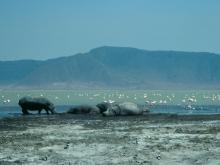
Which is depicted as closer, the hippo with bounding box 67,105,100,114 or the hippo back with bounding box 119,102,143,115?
the hippo back with bounding box 119,102,143,115

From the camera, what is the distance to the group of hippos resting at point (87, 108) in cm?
4075

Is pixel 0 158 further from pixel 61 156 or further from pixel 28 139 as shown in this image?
pixel 28 139

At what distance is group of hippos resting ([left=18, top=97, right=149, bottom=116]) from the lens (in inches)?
1604

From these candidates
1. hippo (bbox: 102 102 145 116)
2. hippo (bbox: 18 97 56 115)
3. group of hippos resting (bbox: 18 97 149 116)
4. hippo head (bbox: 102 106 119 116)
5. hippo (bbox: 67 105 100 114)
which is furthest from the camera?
hippo (bbox: 67 105 100 114)

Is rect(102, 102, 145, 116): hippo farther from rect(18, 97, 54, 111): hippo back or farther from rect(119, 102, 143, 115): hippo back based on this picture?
rect(18, 97, 54, 111): hippo back

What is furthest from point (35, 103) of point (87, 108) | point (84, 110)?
point (87, 108)

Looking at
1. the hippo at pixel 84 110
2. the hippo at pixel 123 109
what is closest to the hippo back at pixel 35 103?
the hippo at pixel 84 110

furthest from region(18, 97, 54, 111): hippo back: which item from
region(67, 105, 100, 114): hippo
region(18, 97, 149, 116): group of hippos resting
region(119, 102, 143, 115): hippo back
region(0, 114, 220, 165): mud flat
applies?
region(0, 114, 220, 165): mud flat

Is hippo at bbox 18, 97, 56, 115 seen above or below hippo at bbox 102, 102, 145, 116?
above

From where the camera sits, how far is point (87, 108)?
4391 cm

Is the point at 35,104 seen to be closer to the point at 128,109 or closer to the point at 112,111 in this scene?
the point at 112,111

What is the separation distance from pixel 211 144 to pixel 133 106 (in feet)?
72.2

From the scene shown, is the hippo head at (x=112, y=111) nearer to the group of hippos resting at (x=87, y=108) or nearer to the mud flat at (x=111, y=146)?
the group of hippos resting at (x=87, y=108)

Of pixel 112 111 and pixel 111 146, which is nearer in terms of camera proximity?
pixel 111 146
